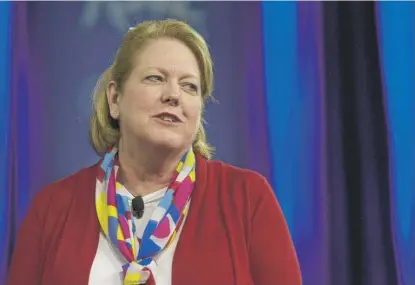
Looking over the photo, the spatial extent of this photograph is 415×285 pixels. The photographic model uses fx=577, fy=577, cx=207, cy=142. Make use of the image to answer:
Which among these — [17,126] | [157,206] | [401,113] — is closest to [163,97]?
[157,206]

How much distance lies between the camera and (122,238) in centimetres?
120

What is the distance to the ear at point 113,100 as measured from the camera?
4.41 feet

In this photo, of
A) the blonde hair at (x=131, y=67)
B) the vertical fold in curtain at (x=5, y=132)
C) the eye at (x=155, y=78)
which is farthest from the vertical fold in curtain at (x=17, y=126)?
the eye at (x=155, y=78)

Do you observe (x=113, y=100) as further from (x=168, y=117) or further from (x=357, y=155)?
(x=357, y=155)

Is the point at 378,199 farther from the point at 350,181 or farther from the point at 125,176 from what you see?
the point at 125,176

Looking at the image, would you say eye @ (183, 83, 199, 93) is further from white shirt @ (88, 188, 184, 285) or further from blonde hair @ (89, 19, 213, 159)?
white shirt @ (88, 188, 184, 285)

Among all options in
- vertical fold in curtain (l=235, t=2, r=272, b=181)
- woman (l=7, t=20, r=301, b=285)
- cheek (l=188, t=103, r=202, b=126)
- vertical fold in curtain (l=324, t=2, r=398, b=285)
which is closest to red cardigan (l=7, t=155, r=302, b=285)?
woman (l=7, t=20, r=301, b=285)

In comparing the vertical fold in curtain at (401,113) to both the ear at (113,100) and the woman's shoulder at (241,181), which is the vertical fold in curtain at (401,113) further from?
the ear at (113,100)

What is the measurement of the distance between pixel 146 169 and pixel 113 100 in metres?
0.19

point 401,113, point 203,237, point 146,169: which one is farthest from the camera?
point 401,113

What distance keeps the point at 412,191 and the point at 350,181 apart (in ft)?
0.58

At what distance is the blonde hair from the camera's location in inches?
51.2

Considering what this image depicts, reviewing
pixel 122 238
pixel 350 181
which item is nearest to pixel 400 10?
pixel 350 181

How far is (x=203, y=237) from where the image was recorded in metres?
1.20
